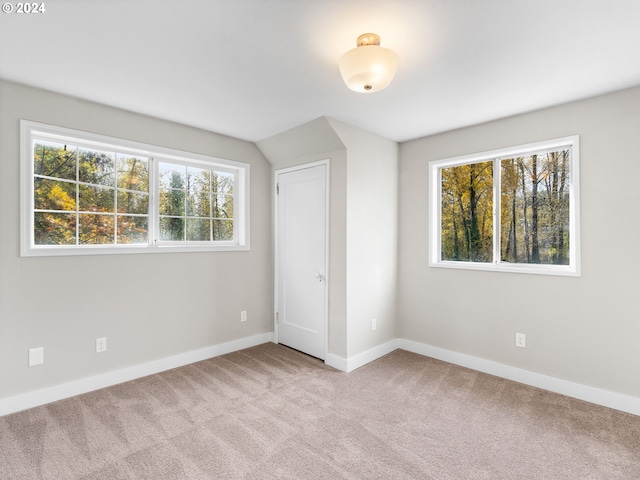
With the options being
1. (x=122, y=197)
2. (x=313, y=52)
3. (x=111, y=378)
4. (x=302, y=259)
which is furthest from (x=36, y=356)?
(x=313, y=52)

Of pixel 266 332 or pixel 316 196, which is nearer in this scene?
pixel 316 196

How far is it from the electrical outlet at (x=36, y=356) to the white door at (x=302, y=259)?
2.22 metres

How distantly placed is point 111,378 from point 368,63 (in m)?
3.20

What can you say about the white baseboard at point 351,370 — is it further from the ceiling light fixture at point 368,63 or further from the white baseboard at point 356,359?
the ceiling light fixture at point 368,63

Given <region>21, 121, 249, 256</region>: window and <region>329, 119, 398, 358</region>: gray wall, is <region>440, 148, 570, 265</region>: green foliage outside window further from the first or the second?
<region>21, 121, 249, 256</region>: window

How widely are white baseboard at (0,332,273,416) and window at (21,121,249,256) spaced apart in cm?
107

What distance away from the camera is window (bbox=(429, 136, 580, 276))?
9.29ft

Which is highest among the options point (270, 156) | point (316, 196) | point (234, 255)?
point (270, 156)

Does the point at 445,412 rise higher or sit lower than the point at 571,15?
lower

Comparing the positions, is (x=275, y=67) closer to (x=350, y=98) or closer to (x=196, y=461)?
(x=350, y=98)

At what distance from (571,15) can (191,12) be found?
1.91 metres

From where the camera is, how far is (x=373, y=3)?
1.53 metres

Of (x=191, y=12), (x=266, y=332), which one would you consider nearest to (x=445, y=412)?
(x=266, y=332)

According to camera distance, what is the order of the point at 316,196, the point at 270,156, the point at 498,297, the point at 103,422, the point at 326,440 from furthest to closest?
the point at 270,156 < the point at 316,196 < the point at 498,297 < the point at 103,422 < the point at 326,440
